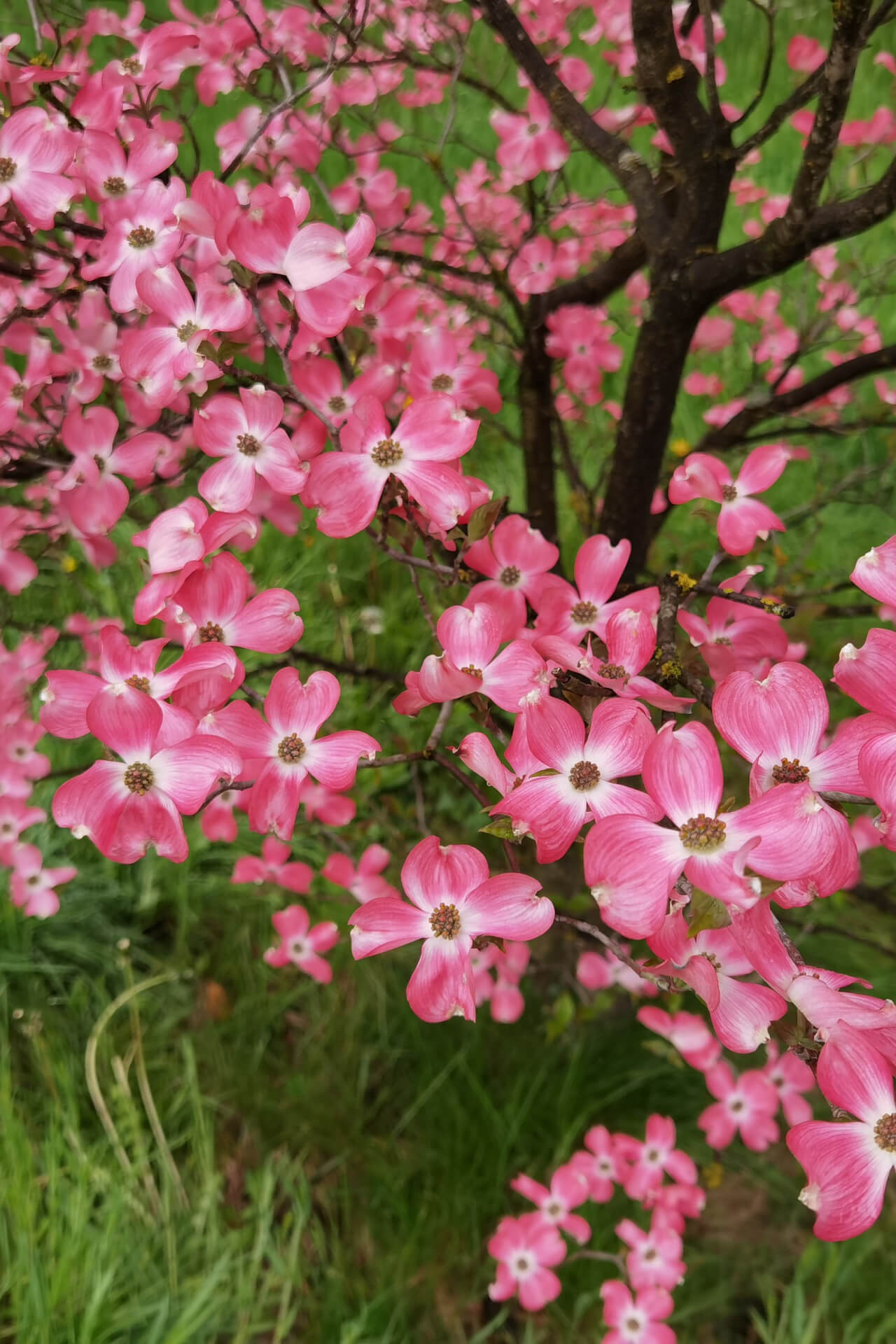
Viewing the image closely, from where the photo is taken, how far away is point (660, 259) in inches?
34.6

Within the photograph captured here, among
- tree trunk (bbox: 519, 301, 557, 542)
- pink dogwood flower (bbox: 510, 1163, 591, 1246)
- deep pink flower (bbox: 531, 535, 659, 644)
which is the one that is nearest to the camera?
deep pink flower (bbox: 531, 535, 659, 644)

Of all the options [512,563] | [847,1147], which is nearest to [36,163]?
[512,563]

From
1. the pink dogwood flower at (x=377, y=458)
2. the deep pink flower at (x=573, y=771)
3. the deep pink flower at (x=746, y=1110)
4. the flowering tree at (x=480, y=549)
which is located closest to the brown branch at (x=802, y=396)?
the flowering tree at (x=480, y=549)

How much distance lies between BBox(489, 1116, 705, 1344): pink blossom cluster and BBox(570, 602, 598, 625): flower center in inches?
39.1

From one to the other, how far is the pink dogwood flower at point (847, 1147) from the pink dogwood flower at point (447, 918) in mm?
185

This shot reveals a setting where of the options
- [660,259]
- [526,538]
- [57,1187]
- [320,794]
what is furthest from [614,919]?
[57,1187]

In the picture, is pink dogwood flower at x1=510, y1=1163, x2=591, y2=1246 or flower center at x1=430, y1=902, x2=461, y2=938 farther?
pink dogwood flower at x1=510, y1=1163, x2=591, y2=1246

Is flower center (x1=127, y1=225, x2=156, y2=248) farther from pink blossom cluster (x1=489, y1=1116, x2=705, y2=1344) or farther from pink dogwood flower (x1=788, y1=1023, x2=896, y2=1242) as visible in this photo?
pink blossom cluster (x1=489, y1=1116, x2=705, y2=1344)

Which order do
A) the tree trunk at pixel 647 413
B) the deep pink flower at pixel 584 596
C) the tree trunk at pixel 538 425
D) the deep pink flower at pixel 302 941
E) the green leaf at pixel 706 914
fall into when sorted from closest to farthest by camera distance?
1. the green leaf at pixel 706 914
2. the deep pink flower at pixel 584 596
3. the tree trunk at pixel 647 413
4. the tree trunk at pixel 538 425
5. the deep pink flower at pixel 302 941

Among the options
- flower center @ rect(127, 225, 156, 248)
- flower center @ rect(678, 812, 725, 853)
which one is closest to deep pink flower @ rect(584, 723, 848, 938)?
flower center @ rect(678, 812, 725, 853)

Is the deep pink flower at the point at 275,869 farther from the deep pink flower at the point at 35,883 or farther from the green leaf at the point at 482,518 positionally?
the green leaf at the point at 482,518

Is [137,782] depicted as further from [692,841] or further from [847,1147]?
[847,1147]

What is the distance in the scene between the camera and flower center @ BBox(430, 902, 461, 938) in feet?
2.06

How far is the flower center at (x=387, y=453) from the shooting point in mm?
706
